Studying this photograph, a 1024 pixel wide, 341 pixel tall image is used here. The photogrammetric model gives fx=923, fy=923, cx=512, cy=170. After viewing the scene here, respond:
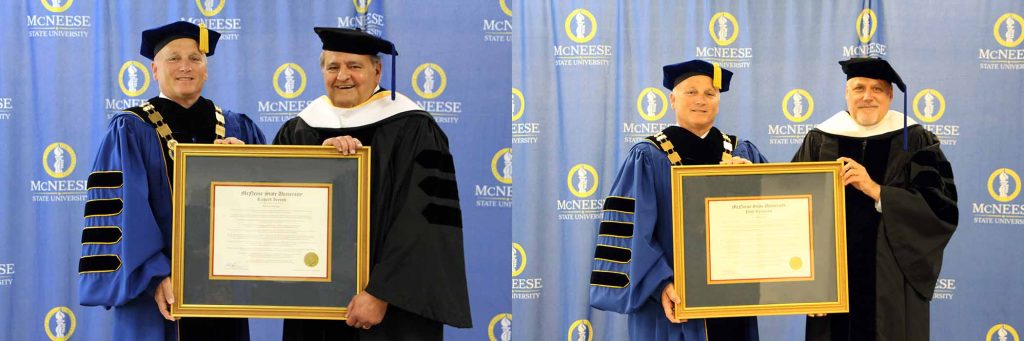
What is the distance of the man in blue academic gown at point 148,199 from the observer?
3.61 m

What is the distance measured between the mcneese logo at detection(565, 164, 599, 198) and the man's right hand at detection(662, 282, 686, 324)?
6.76ft

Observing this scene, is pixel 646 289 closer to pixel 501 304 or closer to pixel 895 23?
pixel 501 304

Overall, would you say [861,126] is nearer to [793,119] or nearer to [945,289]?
[793,119]

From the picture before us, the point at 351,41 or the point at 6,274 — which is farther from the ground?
the point at 351,41

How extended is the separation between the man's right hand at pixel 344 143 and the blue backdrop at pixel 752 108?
265 centimetres

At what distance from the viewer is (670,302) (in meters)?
3.95

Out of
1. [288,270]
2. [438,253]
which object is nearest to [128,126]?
[288,270]

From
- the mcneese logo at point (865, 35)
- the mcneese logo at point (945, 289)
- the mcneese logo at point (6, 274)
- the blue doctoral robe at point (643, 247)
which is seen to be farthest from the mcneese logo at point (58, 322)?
the mcneese logo at point (945, 289)

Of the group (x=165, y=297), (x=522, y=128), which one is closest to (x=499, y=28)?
(x=522, y=128)

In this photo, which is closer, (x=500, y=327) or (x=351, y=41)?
(x=351, y=41)

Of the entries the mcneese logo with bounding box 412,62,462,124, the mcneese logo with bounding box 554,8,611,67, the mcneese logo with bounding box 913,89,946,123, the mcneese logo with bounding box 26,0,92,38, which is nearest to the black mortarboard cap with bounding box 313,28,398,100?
the mcneese logo with bounding box 412,62,462,124

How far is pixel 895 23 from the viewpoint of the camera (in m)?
6.05

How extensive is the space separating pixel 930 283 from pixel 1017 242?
2280 millimetres

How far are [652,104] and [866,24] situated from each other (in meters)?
1.49
